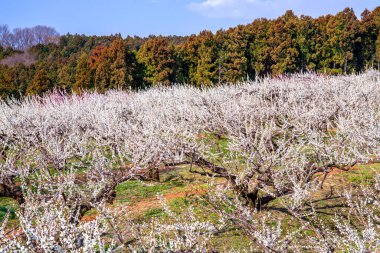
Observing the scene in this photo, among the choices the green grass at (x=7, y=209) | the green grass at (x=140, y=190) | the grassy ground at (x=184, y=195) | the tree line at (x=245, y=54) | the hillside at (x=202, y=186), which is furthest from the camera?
the tree line at (x=245, y=54)

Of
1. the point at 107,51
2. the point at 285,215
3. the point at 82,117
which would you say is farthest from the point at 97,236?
the point at 107,51

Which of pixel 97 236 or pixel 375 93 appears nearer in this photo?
pixel 97 236

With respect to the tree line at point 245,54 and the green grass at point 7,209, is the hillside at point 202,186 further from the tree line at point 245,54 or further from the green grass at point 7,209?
the tree line at point 245,54

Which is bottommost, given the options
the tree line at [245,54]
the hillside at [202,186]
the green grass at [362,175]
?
the green grass at [362,175]

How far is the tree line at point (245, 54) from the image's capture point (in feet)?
135

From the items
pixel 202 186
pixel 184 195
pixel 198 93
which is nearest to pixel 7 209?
pixel 184 195

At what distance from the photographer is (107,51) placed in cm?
3903

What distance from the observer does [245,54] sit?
45.9m

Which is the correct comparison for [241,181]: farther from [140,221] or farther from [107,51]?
[107,51]

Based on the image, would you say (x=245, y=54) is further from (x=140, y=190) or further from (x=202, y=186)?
(x=202, y=186)

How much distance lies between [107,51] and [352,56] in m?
27.1

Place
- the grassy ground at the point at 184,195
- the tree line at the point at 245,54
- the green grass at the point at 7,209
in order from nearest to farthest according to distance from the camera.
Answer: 1. the grassy ground at the point at 184,195
2. the green grass at the point at 7,209
3. the tree line at the point at 245,54

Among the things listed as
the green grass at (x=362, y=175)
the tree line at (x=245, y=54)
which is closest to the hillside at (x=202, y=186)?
the green grass at (x=362, y=175)

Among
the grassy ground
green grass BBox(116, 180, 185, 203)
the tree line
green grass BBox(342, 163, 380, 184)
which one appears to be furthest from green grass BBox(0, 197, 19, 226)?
the tree line
